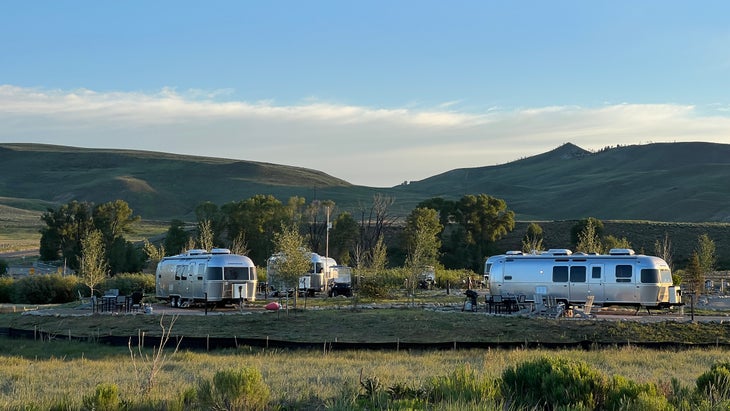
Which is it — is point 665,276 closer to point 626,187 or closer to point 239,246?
point 239,246

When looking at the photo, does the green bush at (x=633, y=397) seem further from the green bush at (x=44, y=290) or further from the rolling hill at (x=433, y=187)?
the rolling hill at (x=433, y=187)

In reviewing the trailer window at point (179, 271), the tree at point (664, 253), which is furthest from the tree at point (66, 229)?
the tree at point (664, 253)

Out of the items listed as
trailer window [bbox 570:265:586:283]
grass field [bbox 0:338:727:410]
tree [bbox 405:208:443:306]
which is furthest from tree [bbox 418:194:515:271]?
grass field [bbox 0:338:727:410]

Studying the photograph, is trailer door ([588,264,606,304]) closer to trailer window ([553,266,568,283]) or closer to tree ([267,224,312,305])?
trailer window ([553,266,568,283])

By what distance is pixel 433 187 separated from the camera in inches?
7785

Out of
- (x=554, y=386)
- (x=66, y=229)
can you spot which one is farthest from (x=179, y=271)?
(x=66, y=229)

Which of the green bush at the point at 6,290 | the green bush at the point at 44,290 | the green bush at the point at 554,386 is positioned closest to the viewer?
the green bush at the point at 554,386

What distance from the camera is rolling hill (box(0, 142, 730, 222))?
411ft

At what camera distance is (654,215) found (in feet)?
379

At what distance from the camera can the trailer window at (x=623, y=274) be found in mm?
27328

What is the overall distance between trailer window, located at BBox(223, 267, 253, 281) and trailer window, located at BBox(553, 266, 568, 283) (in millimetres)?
10760

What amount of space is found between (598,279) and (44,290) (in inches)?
1007

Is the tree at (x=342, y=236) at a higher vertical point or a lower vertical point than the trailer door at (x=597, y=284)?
higher

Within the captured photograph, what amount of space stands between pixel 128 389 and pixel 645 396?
6.50 metres
